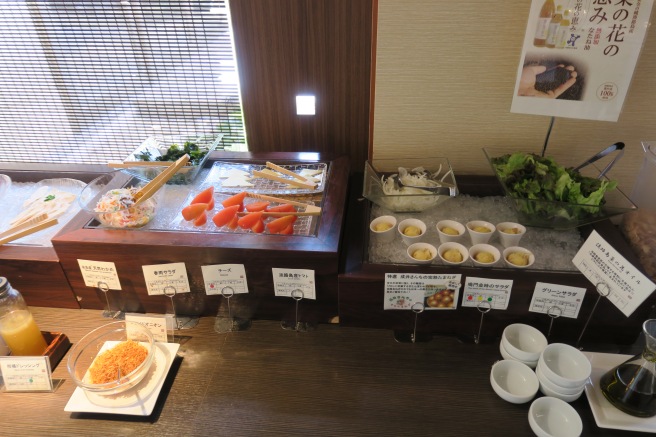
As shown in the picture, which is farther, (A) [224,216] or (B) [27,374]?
(A) [224,216]

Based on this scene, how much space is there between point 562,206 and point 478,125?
0.49 meters

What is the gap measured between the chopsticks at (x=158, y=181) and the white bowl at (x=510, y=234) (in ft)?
4.23

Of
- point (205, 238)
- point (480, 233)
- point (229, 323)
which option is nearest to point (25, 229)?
point (205, 238)

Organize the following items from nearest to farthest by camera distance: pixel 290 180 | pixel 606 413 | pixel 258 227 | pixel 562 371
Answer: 1. pixel 606 413
2. pixel 562 371
3. pixel 258 227
4. pixel 290 180

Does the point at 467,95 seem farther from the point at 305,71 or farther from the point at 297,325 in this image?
the point at 297,325

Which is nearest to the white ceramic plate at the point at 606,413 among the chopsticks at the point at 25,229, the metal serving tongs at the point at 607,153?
the metal serving tongs at the point at 607,153

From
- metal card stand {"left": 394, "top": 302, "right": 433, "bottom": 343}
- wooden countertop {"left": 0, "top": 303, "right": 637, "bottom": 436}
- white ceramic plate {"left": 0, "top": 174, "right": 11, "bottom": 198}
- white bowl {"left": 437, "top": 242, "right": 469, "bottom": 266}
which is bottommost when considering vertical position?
wooden countertop {"left": 0, "top": 303, "right": 637, "bottom": 436}

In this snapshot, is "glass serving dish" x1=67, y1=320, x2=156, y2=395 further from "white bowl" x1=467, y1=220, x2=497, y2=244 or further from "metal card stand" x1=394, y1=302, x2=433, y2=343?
"white bowl" x1=467, y1=220, x2=497, y2=244

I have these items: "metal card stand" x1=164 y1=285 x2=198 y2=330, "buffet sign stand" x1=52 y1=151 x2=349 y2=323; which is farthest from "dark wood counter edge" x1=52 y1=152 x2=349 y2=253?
"metal card stand" x1=164 y1=285 x2=198 y2=330

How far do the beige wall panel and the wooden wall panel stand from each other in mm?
179

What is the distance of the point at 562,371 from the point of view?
1462 mm

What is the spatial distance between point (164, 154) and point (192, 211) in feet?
1.66

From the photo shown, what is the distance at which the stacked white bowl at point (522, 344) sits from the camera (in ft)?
4.87

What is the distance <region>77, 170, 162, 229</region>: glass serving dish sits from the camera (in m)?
1.69
